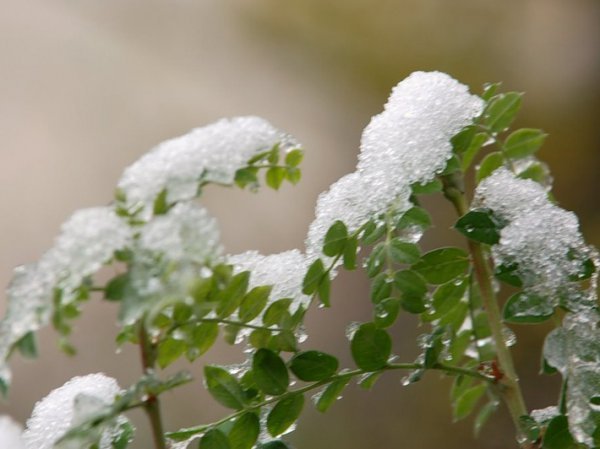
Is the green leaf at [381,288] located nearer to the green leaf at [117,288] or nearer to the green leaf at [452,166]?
the green leaf at [452,166]

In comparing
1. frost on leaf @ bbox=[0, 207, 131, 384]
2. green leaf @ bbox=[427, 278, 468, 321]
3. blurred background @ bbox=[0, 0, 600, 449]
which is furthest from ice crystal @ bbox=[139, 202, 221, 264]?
blurred background @ bbox=[0, 0, 600, 449]

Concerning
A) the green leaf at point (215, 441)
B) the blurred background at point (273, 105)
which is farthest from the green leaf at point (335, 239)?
the blurred background at point (273, 105)

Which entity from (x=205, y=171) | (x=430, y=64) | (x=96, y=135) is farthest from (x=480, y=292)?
(x=96, y=135)

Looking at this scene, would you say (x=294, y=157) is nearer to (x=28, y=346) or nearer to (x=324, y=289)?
(x=324, y=289)

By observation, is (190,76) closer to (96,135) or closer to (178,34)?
(178,34)

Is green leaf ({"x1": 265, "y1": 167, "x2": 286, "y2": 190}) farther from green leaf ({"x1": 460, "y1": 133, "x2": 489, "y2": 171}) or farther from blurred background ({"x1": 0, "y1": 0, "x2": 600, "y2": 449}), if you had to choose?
blurred background ({"x1": 0, "y1": 0, "x2": 600, "y2": 449})

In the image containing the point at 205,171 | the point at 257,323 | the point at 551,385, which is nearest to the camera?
the point at 205,171

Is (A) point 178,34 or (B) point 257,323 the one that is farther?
(A) point 178,34
